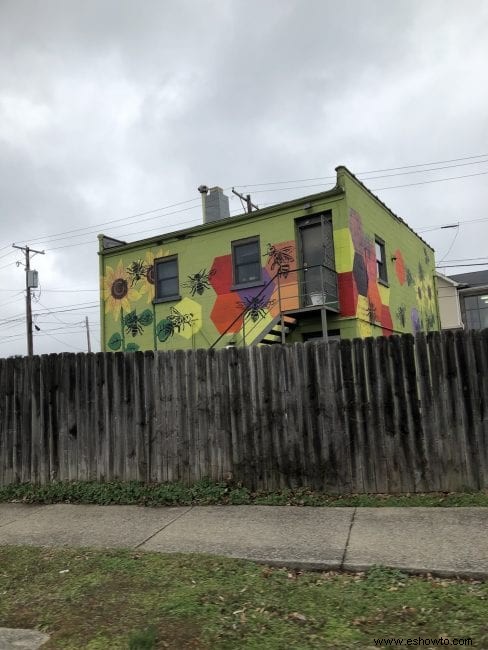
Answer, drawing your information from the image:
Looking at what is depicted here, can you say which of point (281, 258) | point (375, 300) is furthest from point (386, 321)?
point (281, 258)

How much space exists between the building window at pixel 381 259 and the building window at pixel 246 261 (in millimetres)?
3503

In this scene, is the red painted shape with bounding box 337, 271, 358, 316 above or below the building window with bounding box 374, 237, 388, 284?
below

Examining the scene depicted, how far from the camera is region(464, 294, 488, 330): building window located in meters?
31.6

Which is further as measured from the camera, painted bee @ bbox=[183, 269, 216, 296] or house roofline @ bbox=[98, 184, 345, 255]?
painted bee @ bbox=[183, 269, 216, 296]

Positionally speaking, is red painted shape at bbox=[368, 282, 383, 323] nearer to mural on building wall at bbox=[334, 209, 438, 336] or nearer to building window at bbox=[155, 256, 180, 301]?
mural on building wall at bbox=[334, 209, 438, 336]

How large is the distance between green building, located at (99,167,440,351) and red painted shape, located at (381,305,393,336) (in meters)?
0.05

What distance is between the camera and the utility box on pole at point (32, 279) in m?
32.0

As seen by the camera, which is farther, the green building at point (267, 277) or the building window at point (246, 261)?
the building window at point (246, 261)

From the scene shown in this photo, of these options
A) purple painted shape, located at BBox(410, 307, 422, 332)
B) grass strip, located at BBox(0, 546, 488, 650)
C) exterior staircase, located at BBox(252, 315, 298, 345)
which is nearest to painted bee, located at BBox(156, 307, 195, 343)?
exterior staircase, located at BBox(252, 315, 298, 345)

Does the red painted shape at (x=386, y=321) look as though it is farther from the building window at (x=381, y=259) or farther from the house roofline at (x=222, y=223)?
the house roofline at (x=222, y=223)

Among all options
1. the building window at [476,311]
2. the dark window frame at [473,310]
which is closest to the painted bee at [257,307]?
the dark window frame at [473,310]

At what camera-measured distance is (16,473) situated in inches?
312

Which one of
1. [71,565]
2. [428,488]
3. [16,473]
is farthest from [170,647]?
[16,473]

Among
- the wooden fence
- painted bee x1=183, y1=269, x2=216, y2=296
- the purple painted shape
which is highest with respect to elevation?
painted bee x1=183, y1=269, x2=216, y2=296
